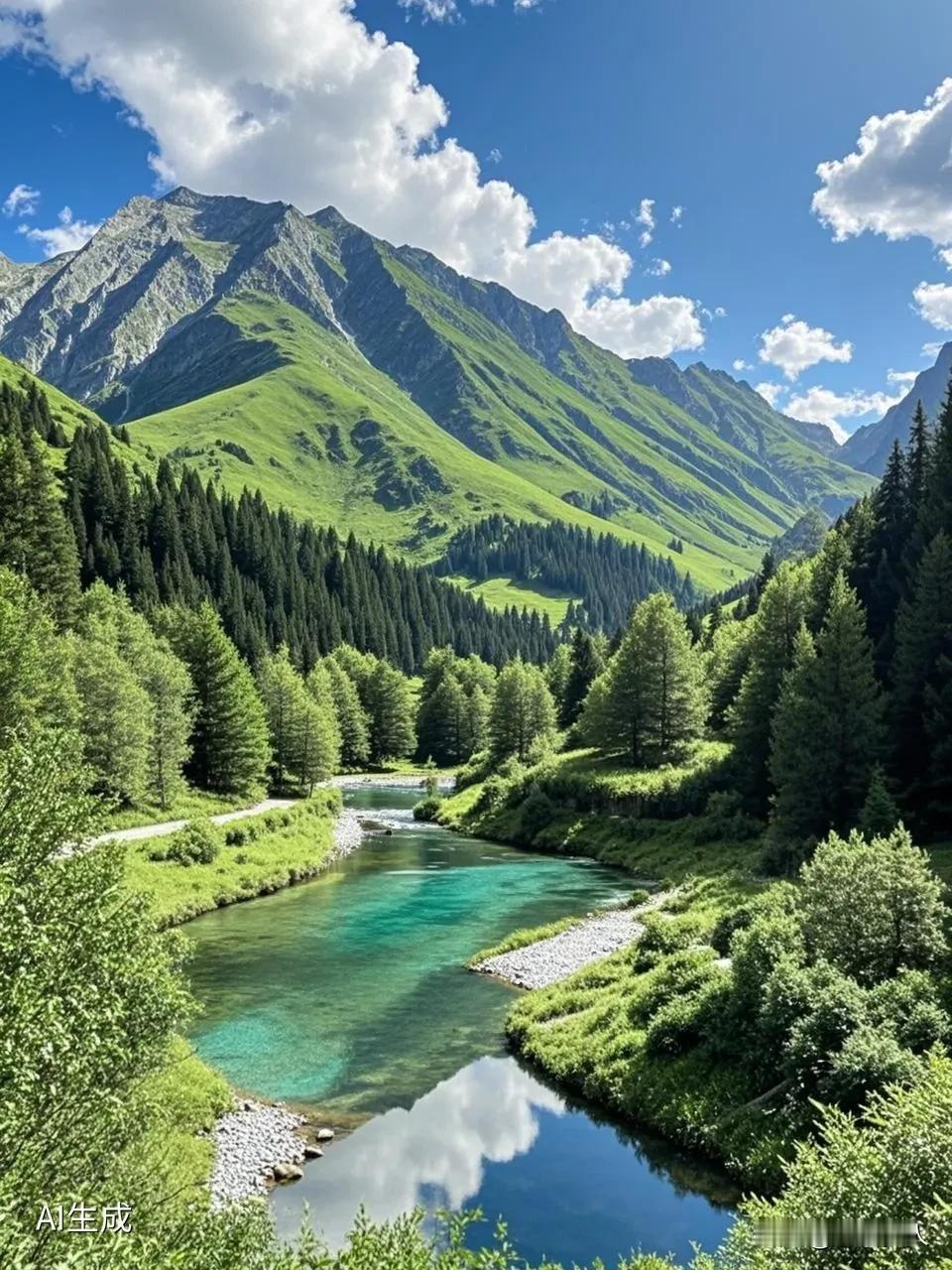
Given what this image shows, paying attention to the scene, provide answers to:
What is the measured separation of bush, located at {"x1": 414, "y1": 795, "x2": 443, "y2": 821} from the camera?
10331 centimetres

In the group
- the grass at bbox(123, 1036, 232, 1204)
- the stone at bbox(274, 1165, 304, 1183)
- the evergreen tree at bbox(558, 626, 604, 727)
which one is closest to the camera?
the grass at bbox(123, 1036, 232, 1204)

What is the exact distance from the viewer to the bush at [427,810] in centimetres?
10331

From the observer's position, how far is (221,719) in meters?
93.1

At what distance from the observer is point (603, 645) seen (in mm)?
145250

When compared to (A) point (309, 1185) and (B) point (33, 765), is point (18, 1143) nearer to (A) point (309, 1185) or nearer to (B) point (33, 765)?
(B) point (33, 765)

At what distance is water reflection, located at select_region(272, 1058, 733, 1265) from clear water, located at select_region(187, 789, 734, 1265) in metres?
0.06

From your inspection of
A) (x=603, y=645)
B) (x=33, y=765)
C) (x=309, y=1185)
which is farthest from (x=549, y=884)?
(x=603, y=645)

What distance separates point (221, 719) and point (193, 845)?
32672 millimetres

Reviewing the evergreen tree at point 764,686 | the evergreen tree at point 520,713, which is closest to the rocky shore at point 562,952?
the evergreen tree at point 764,686

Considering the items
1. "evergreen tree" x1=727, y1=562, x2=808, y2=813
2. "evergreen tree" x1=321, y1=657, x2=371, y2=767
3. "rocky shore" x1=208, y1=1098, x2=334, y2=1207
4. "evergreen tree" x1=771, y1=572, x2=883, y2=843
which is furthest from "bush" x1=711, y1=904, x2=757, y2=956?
"evergreen tree" x1=321, y1=657, x2=371, y2=767

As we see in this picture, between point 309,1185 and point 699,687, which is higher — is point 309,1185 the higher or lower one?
the lower one

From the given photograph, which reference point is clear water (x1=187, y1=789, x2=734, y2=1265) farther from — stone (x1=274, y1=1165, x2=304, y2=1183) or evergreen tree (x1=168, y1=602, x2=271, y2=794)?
evergreen tree (x1=168, y1=602, x2=271, y2=794)

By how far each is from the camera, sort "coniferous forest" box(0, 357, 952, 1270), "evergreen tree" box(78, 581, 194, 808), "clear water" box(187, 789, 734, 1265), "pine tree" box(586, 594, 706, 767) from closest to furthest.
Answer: "coniferous forest" box(0, 357, 952, 1270)
"clear water" box(187, 789, 734, 1265)
"evergreen tree" box(78, 581, 194, 808)
"pine tree" box(586, 594, 706, 767)

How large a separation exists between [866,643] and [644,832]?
2729cm
